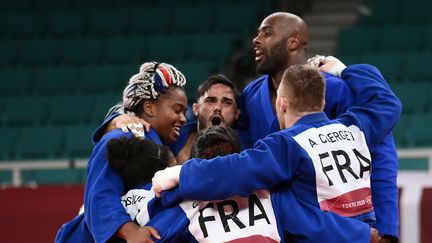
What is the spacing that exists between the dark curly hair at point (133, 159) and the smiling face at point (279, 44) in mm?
706

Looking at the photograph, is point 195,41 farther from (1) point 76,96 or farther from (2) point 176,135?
(2) point 176,135

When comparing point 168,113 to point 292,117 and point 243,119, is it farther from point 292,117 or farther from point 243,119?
point 292,117

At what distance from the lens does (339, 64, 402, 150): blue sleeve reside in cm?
286

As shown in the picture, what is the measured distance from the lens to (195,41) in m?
10.7

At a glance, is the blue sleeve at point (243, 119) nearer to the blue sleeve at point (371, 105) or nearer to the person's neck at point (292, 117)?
the blue sleeve at point (371, 105)

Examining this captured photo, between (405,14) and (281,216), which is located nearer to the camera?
(281,216)

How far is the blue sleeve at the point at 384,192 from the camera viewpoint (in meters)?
2.99

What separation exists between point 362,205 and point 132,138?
854 millimetres

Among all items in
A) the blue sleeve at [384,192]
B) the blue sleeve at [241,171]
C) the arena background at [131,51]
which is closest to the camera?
the blue sleeve at [241,171]

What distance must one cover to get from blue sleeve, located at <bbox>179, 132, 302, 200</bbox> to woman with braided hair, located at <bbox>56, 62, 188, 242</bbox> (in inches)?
9.6

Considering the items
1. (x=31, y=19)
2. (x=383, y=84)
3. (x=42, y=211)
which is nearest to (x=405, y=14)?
(x=31, y=19)

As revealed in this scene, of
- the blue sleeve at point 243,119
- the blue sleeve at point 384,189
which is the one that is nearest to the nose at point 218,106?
the blue sleeve at point 243,119

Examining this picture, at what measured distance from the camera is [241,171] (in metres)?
2.57

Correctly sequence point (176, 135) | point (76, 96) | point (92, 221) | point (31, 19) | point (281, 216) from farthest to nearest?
point (31, 19) < point (76, 96) < point (176, 135) < point (92, 221) < point (281, 216)
